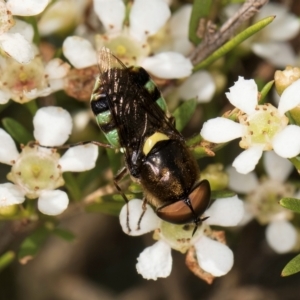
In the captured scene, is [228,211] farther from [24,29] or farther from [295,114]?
[24,29]

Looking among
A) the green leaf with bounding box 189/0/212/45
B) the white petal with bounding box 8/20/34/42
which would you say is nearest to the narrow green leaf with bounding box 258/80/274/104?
the green leaf with bounding box 189/0/212/45

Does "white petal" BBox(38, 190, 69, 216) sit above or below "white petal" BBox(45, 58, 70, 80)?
below

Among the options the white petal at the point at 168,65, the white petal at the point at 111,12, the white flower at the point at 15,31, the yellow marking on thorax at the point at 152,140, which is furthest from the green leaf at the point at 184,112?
the white flower at the point at 15,31

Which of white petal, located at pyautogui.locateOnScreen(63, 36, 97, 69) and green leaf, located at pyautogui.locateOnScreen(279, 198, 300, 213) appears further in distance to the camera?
white petal, located at pyautogui.locateOnScreen(63, 36, 97, 69)

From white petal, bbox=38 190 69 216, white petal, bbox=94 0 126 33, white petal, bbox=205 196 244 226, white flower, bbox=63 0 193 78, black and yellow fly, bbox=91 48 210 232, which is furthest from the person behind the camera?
white petal, bbox=94 0 126 33

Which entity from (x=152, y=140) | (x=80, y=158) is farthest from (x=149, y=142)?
(x=80, y=158)

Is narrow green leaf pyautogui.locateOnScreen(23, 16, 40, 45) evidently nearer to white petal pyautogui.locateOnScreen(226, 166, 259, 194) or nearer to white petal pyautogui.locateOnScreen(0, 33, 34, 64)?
white petal pyautogui.locateOnScreen(0, 33, 34, 64)

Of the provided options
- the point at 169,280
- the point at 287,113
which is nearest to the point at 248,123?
the point at 287,113
